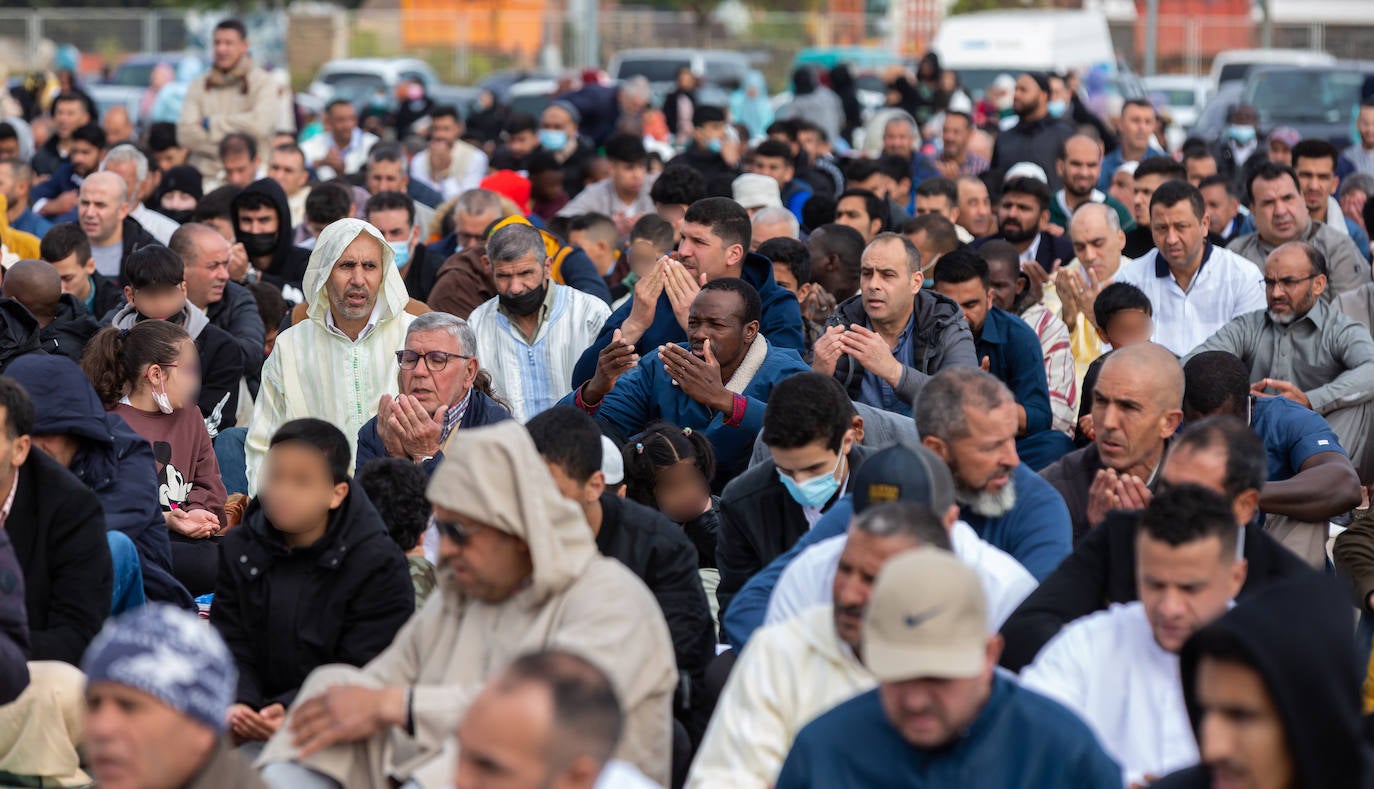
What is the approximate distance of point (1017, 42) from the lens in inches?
1077

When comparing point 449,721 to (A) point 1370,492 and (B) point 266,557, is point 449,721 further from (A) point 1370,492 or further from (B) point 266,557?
(A) point 1370,492

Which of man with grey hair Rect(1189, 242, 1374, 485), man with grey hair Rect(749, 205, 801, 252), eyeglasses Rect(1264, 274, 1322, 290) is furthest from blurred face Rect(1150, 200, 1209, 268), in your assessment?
man with grey hair Rect(749, 205, 801, 252)

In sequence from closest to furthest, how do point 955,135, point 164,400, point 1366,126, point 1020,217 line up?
1. point 164,400
2. point 1020,217
3. point 1366,126
4. point 955,135

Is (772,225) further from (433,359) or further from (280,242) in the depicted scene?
(433,359)

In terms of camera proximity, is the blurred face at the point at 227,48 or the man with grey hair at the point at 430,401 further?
the blurred face at the point at 227,48

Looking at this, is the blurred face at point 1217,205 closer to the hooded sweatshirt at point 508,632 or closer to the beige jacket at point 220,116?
the beige jacket at point 220,116

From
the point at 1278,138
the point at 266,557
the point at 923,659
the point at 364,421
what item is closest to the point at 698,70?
the point at 1278,138

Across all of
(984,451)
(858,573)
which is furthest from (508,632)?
(984,451)

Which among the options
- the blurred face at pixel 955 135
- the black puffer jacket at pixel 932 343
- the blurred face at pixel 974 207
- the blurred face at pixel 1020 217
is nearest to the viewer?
the black puffer jacket at pixel 932 343

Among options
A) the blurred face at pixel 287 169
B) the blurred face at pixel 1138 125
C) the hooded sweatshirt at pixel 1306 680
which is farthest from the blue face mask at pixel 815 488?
the blurred face at pixel 1138 125

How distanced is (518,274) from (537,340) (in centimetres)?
35

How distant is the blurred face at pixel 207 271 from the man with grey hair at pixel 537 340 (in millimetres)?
1542

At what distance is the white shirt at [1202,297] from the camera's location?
9.57m

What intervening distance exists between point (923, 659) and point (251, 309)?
6609 millimetres
